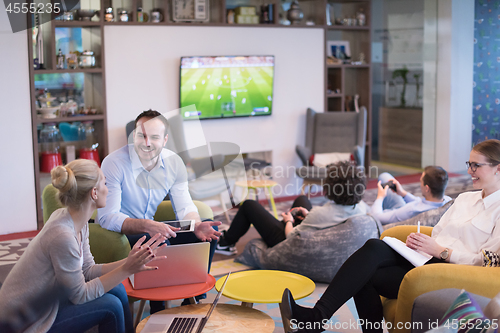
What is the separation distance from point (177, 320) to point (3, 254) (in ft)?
8.66

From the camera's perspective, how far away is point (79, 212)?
193cm

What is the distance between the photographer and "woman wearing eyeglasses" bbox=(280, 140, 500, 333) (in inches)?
86.3

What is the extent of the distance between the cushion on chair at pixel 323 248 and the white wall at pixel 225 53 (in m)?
1.89

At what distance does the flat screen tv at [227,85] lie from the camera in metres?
5.36

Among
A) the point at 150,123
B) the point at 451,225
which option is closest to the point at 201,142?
the point at 150,123

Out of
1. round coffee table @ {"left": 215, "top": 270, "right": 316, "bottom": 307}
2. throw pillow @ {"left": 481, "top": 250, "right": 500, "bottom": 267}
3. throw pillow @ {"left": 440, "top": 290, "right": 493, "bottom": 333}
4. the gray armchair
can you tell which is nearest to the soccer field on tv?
the gray armchair

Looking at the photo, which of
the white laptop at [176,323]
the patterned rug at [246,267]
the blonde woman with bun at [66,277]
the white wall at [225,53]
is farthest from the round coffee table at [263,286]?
the white wall at [225,53]

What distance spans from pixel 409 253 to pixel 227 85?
11.9 feet

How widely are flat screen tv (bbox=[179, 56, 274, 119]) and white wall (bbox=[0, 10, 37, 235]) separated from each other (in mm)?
1474

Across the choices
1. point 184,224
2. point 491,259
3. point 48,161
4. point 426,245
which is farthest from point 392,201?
point 48,161

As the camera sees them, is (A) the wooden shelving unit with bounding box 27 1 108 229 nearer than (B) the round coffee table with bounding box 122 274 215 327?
No

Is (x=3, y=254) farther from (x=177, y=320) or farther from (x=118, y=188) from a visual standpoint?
(x=177, y=320)

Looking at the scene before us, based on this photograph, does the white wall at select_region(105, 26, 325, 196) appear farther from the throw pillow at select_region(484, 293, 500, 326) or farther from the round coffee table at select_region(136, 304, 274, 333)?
the throw pillow at select_region(484, 293, 500, 326)

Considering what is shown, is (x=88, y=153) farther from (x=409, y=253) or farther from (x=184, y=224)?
(x=409, y=253)
